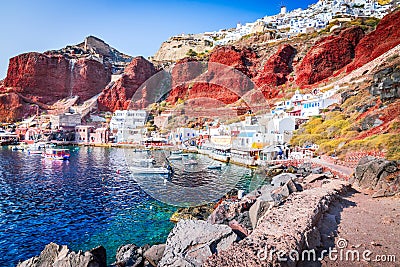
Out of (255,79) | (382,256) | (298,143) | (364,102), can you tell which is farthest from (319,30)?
(382,256)

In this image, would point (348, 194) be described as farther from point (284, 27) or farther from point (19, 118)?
point (284, 27)

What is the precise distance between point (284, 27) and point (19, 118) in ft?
267

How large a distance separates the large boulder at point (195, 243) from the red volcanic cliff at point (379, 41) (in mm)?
53836

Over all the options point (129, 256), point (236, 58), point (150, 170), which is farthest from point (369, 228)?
point (236, 58)

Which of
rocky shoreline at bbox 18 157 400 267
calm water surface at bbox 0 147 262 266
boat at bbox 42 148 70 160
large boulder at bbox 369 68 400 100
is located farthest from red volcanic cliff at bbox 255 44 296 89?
rocky shoreline at bbox 18 157 400 267

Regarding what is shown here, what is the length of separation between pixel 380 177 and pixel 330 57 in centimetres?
5314

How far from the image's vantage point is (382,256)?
5141 mm

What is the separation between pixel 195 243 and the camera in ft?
19.2

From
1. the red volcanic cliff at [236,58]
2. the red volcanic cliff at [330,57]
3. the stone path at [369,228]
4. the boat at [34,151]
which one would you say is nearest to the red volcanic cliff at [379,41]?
the red volcanic cliff at [330,57]

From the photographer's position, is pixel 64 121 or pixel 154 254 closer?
pixel 154 254

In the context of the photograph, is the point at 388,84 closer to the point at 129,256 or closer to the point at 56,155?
the point at 129,256

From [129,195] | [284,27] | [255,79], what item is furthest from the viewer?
[284,27]

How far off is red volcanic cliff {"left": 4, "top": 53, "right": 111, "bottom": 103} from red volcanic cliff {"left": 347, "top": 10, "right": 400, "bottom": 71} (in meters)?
68.4

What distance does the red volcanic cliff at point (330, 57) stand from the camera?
2223 inches
